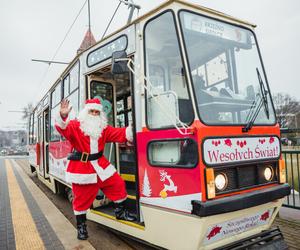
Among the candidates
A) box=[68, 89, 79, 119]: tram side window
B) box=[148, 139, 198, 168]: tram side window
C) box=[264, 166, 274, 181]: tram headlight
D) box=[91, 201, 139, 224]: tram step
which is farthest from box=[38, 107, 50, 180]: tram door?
box=[264, 166, 274, 181]: tram headlight

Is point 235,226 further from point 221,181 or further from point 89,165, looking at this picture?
point 89,165

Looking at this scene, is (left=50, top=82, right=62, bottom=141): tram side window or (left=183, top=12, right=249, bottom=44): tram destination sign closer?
(left=183, top=12, right=249, bottom=44): tram destination sign

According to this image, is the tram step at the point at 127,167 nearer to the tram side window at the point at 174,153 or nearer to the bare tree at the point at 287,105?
the tram side window at the point at 174,153

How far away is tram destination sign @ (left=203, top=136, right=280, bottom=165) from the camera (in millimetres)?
2422

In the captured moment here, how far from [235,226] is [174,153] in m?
0.99

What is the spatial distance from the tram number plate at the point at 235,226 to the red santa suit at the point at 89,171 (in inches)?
53.3

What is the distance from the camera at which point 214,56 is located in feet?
9.96

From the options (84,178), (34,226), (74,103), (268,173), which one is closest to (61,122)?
(84,178)

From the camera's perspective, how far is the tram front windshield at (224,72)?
2654 mm

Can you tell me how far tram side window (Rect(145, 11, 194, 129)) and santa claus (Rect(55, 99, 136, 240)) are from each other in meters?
0.71

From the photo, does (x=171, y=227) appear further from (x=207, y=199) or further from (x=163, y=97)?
(x=163, y=97)

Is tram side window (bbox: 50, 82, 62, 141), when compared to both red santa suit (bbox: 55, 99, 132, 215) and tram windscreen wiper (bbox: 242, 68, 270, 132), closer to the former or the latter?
red santa suit (bbox: 55, 99, 132, 215)

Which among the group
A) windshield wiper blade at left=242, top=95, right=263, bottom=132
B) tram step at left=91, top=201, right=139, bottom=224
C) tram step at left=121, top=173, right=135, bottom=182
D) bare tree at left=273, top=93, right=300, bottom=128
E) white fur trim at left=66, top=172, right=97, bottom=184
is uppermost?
bare tree at left=273, top=93, right=300, bottom=128

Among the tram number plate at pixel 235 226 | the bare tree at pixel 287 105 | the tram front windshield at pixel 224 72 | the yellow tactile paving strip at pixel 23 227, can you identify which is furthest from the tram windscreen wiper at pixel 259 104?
the bare tree at pixel 287 105
